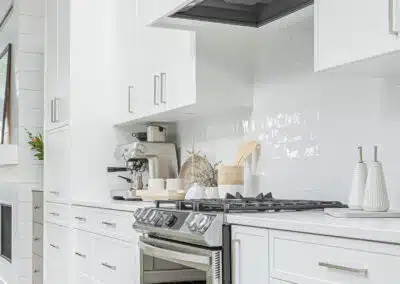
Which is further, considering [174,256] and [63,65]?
[63,65]

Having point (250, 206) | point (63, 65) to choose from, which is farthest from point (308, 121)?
point (63, 65)

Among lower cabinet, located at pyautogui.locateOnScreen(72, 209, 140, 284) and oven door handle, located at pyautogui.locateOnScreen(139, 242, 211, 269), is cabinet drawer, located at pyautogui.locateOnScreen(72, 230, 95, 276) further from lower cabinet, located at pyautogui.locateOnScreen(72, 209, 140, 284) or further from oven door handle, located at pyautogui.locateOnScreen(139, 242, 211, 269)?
oven door handle, located at pyautogui.locateOnScreen(139, 242, 211, 269)

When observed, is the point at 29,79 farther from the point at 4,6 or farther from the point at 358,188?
the point at 358,188

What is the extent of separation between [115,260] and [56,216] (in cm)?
117

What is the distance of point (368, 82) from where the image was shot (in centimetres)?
234

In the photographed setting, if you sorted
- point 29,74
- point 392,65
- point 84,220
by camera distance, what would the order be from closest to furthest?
point 392,65 → point 84,220 → point 29,74

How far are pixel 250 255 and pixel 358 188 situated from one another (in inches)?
17.0

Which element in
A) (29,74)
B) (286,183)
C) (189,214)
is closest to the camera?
(189,214)

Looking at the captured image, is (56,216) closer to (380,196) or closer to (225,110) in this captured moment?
(225,110)

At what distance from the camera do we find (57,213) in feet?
13.5

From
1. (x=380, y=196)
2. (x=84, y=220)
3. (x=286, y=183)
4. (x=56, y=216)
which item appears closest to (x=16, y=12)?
(x=56, y=216)

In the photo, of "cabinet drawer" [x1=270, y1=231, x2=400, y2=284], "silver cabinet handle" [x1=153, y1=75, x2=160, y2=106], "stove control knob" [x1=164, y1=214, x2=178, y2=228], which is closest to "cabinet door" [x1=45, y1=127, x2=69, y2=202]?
"silver cabinet handle" [x1=153, y1=75, x2=160, y2=106]

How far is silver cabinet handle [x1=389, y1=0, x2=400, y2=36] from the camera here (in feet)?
5.60

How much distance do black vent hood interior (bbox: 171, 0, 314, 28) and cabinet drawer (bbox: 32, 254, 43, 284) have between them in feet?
9.43
